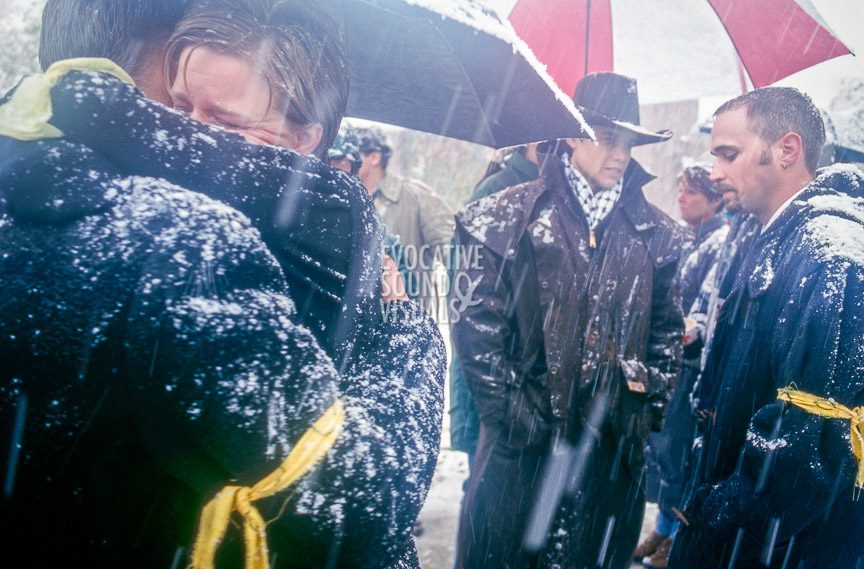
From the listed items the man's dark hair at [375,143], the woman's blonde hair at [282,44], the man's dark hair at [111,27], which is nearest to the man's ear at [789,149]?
→ the woman's blonde hair at [282,44]

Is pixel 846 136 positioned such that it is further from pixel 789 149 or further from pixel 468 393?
pixel 468 393

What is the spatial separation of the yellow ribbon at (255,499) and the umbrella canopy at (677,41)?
2.68 metres

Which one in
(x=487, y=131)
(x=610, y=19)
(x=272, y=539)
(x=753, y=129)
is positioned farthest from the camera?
(x=610, y=19)

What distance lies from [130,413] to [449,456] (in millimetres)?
4969

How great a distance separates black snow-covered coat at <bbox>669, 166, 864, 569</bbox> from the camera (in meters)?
1.90

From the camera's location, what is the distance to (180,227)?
0.82 meters

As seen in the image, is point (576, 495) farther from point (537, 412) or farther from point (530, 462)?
point (537, 412)

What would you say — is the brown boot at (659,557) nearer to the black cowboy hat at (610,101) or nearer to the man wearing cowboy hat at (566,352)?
the man wearing cowboy hat at (566,352)

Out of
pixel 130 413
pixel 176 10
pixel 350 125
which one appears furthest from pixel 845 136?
pixel 130 413

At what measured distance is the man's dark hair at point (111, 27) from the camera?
1.22 m

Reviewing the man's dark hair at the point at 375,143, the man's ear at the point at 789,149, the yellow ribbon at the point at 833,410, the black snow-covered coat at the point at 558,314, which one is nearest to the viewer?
the yellow ribbon at the point at 833,410

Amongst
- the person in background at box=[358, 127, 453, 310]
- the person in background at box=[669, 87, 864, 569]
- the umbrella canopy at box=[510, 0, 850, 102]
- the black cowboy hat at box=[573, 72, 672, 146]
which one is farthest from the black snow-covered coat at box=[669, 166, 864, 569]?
the person in background at box=[358, 127, 453, 310]

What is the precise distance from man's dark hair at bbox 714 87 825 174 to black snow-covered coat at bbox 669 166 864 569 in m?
0.35

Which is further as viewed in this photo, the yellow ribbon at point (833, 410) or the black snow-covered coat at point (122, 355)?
the yellow ribbon at point (833, 410)
